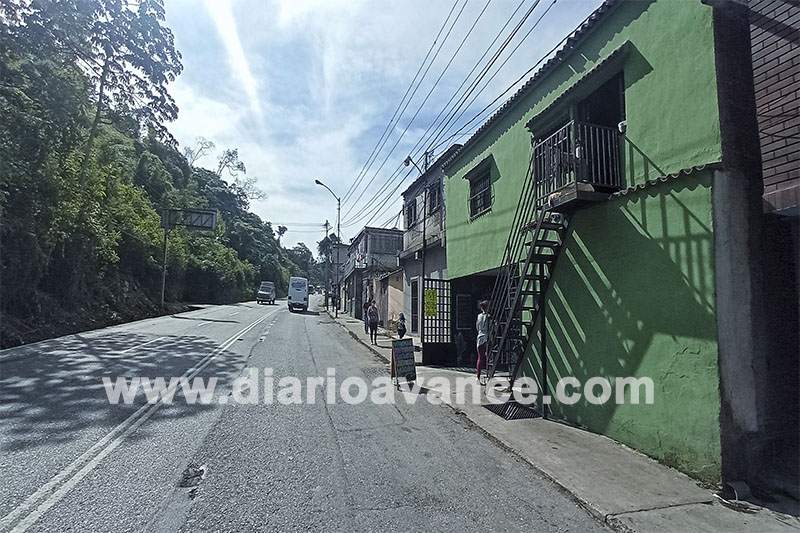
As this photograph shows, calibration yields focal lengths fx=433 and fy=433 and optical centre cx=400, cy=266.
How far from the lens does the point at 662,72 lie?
526cm

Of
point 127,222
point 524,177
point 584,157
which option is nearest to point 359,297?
point 127,222

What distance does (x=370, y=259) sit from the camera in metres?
31.5

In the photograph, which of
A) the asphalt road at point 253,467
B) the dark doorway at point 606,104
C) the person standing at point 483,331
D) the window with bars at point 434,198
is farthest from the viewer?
the window with bars at point 434,198

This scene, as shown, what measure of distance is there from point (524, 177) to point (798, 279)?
460 cm

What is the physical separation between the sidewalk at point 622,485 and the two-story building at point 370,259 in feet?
72.2

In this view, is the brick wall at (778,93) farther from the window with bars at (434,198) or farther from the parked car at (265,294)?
the parked car at (265,294)

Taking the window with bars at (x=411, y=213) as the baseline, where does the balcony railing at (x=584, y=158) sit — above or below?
below

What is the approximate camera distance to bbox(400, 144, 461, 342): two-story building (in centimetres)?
1530

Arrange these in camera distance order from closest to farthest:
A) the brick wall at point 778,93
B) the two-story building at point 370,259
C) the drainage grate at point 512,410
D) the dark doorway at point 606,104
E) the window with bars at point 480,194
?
the brick wall at point 778,93 < the dark doorway at point 606,104 < the drainage grate at point 512,410 < the window with bars at point 480,194 < the two-story building at point 370,259

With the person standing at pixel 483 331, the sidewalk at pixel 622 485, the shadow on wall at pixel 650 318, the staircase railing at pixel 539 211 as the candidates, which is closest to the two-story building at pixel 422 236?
the person standing at pixel 483 331

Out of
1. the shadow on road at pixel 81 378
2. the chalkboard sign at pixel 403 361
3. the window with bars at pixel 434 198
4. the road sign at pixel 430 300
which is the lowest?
the shadow on road at pixel 81 378

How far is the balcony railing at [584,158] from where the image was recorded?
606 cm

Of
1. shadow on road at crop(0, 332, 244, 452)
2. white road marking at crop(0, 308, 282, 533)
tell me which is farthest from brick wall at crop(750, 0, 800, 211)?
shadow on road at crop(0, 332, 244, 452)

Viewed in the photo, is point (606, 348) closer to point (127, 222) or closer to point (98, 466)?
point (98, 466)
